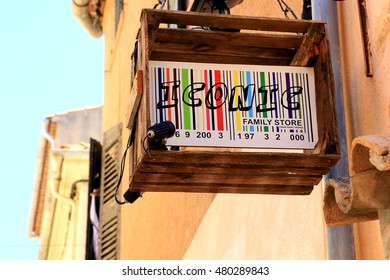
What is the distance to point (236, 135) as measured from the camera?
4590 mm

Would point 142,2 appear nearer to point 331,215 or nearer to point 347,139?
point 347,139

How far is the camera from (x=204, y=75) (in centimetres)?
470

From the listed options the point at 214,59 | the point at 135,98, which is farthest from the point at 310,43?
the point at 135,98

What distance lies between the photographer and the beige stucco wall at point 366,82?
4.94 m

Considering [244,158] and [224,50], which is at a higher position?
[224,50]

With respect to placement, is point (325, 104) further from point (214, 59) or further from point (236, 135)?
point (214, 59)

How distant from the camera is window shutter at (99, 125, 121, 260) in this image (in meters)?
13.5

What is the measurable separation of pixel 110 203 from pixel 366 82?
29.1 feet

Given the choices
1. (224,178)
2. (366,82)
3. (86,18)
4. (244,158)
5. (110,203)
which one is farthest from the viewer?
(86,18)

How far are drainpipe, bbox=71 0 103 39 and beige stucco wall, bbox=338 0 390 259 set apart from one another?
11.8 metres

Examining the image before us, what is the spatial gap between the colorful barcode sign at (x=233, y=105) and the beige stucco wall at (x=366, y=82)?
413 millimetres

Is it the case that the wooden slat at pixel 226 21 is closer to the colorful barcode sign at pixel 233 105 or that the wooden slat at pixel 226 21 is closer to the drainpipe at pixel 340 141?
the colorful barcode sign at pixel 233 105

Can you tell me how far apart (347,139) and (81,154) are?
13372 mm
